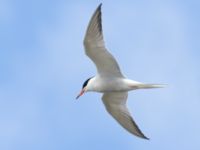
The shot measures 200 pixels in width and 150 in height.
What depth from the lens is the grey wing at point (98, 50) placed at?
13961 mm

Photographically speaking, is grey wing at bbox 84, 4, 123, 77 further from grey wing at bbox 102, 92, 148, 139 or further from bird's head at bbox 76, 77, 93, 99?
grey wing at bbox 102, 92, 148, 139

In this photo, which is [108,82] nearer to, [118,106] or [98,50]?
[98,50]

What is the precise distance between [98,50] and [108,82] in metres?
0.76

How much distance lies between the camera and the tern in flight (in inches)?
556

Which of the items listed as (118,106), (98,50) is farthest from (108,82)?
(118,106)

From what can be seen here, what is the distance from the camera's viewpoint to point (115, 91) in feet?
48.9

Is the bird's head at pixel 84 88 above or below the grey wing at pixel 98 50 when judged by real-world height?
below

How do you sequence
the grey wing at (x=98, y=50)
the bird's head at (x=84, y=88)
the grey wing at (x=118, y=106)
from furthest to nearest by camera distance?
the grey wing at (x=118, y=106), the bird's head at (x=84, y=88), the grey wing at (x=98, y=50)

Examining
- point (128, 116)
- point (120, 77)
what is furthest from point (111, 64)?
point (128, 116)

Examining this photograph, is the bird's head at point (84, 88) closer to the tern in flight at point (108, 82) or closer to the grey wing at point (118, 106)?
the tern in flight at point (108, 82)

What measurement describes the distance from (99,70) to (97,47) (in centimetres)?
67

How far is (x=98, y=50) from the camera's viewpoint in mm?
14273

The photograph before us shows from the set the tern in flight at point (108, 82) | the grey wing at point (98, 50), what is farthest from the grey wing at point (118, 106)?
the grey wing at point (98, 50)

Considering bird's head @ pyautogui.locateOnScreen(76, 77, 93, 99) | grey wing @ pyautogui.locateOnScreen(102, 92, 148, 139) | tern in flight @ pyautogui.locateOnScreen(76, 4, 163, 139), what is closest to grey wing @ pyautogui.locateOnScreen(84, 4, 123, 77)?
tern in flight @ pyautogui.locateOnScreen(76, 4, 163, 139)
